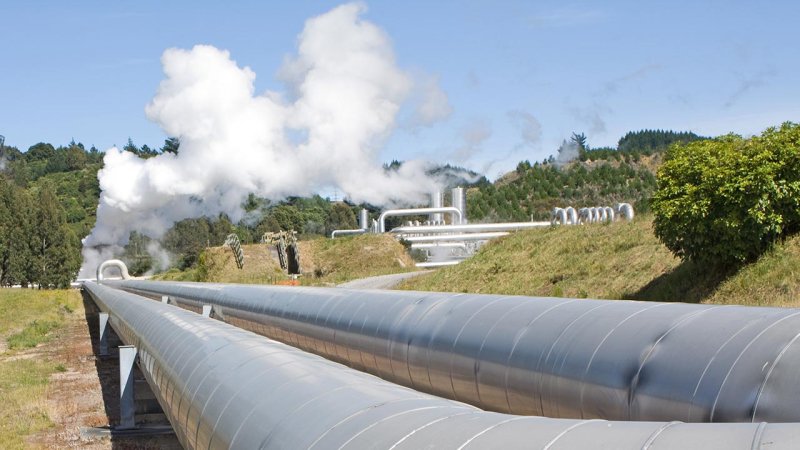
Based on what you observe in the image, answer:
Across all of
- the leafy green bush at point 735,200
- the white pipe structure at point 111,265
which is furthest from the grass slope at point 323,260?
the leafy green bush at point 735,200

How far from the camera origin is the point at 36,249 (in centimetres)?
7756

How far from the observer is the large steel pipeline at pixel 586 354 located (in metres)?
5.78

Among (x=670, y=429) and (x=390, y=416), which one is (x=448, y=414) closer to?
(x=390, y=416)

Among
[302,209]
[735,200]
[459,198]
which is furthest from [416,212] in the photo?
[302,209]

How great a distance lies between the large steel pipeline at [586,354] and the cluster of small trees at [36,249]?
70.5m

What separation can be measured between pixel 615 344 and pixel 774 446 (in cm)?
464

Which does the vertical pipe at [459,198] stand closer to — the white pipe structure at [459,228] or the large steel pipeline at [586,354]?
the white pipe structure at [459,228]

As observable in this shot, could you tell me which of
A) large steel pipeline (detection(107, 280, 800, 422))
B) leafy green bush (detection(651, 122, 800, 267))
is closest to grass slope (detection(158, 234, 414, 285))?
leafy green bush (detection(651, 122, 800, 267))

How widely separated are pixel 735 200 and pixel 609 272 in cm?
575

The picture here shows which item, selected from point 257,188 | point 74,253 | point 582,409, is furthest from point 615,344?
point 74,253

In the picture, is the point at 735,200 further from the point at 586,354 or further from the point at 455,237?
the point at 455,237

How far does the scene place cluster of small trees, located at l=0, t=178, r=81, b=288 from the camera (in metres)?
77.2

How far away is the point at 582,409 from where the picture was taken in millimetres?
7176

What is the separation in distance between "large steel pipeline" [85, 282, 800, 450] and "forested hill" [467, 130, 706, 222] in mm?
71657
